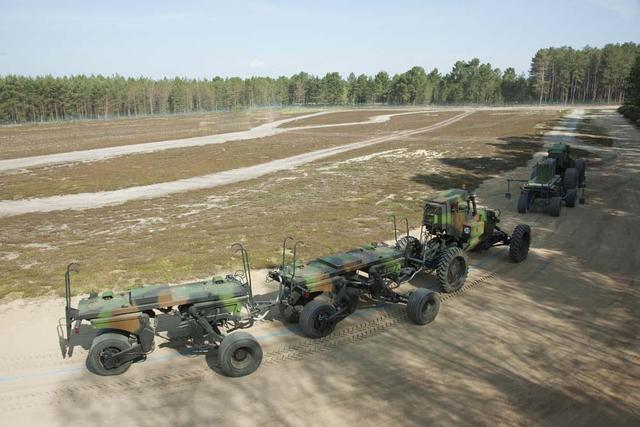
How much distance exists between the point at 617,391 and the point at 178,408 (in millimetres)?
7378

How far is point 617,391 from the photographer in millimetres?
7590

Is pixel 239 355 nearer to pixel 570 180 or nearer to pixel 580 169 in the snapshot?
pixel 570 180

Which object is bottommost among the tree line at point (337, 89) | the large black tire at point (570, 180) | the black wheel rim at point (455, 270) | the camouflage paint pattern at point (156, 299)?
the black wheel rim at point (455, 270)

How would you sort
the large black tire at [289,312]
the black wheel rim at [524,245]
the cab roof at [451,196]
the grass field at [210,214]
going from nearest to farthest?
the large black tire at [289,312] → the cab roof at [451,196] → the black wheel rim at [524,245] → the grass field at [210,214]

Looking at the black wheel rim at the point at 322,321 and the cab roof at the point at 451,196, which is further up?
the cab roof at the point at 451,196

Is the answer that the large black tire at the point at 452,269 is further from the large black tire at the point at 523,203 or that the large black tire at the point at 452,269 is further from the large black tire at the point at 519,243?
the large black tire at the point at 523,203

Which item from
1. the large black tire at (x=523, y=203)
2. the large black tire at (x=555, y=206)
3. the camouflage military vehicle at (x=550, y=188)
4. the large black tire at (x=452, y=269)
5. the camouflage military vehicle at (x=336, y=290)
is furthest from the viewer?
the large black tire at (x=523, y=203)

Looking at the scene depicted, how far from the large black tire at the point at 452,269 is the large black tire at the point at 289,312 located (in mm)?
3848

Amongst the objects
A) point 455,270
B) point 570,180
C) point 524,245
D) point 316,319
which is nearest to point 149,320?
point 316,319

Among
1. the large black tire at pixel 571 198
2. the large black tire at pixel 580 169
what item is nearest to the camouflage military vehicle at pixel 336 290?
the large black tire at pixel 571 198

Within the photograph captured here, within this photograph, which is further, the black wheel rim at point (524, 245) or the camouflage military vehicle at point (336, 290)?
the black wheel rim at point (524, 245)

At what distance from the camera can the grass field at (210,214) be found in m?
14.2

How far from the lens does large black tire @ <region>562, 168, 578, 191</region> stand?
20609mm

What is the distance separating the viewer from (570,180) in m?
20.7
